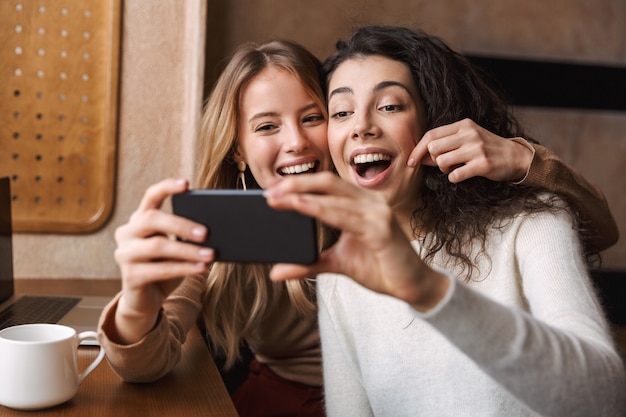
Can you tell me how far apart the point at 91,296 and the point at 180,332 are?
486 mm

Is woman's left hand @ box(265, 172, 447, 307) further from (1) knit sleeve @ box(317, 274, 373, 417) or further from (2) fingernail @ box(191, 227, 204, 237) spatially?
(1) knit sleeve @ box(317, 274, 373, 417)

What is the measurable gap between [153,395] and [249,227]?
40 centimetres

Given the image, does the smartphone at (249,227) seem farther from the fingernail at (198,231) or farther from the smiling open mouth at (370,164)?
the smiling open mouth at (370,164)

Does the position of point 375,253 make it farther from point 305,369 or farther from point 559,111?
point 559,111

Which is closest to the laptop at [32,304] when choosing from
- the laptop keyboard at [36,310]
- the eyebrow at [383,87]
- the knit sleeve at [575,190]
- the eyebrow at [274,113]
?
the laptop keyboard at [36,310]

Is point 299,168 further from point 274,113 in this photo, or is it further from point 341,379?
point 341,379

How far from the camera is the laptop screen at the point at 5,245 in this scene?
1627mm

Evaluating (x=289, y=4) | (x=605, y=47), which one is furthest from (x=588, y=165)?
(x=289, y=4)

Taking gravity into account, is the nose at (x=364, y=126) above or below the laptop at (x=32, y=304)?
above

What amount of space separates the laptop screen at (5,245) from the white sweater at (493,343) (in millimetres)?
718

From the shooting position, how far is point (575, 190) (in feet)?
4.31

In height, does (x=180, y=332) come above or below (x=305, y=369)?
above

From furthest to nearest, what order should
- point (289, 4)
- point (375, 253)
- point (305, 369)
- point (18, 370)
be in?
point (289, 4) → point (305, 369) → point (18, 370) → point (375, 253)

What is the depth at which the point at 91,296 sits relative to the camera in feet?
5.64
